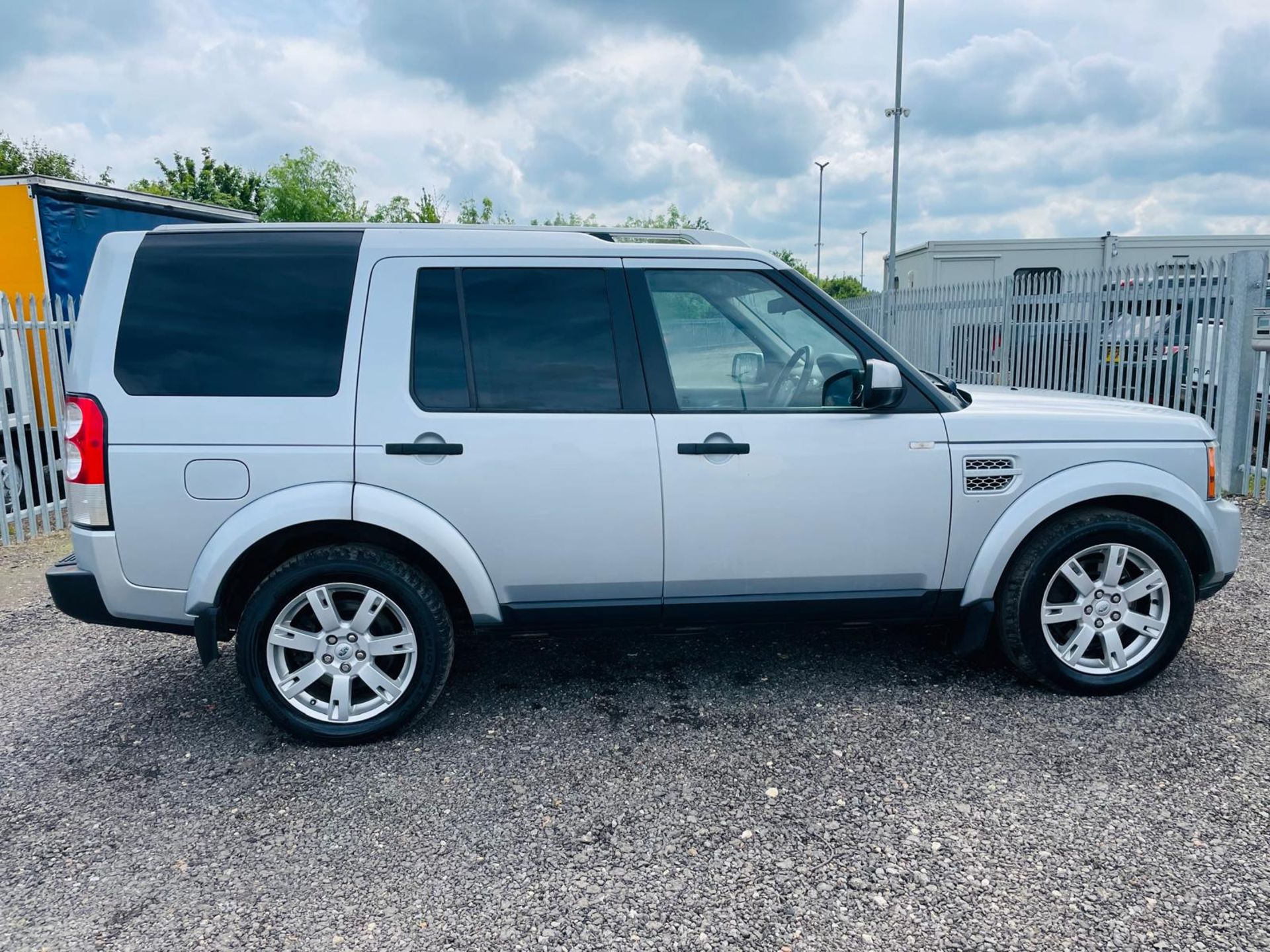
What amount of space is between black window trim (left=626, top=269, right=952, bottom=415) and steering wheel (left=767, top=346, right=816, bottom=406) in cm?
5

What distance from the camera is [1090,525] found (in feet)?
12.0

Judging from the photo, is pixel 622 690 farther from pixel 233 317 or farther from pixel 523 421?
pixel 233 317

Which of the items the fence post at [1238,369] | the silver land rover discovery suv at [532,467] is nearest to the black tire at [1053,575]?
the silver land rover discovery suv at [532,467]

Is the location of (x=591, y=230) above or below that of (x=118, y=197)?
below

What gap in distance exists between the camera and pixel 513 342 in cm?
346

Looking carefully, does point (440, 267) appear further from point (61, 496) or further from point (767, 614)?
point (61, 496)

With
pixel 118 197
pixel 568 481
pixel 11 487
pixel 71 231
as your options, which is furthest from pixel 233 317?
pixel 118 197

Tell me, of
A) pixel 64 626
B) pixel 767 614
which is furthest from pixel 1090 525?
pixel 64 626

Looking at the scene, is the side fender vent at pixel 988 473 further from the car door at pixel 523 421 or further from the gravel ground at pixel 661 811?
the car door at pixel 523 421

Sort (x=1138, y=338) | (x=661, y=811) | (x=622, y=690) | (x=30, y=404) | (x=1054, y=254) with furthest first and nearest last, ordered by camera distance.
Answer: (x=1054, y=254) < (x=1138, y=338) < (x=30, y=404) < (x=622, y=690) < (x=661, y=811)

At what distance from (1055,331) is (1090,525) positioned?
7731mm

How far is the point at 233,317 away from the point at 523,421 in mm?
1151

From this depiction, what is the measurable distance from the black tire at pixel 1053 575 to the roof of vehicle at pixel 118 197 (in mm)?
8968

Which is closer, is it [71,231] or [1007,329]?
[71,231]
